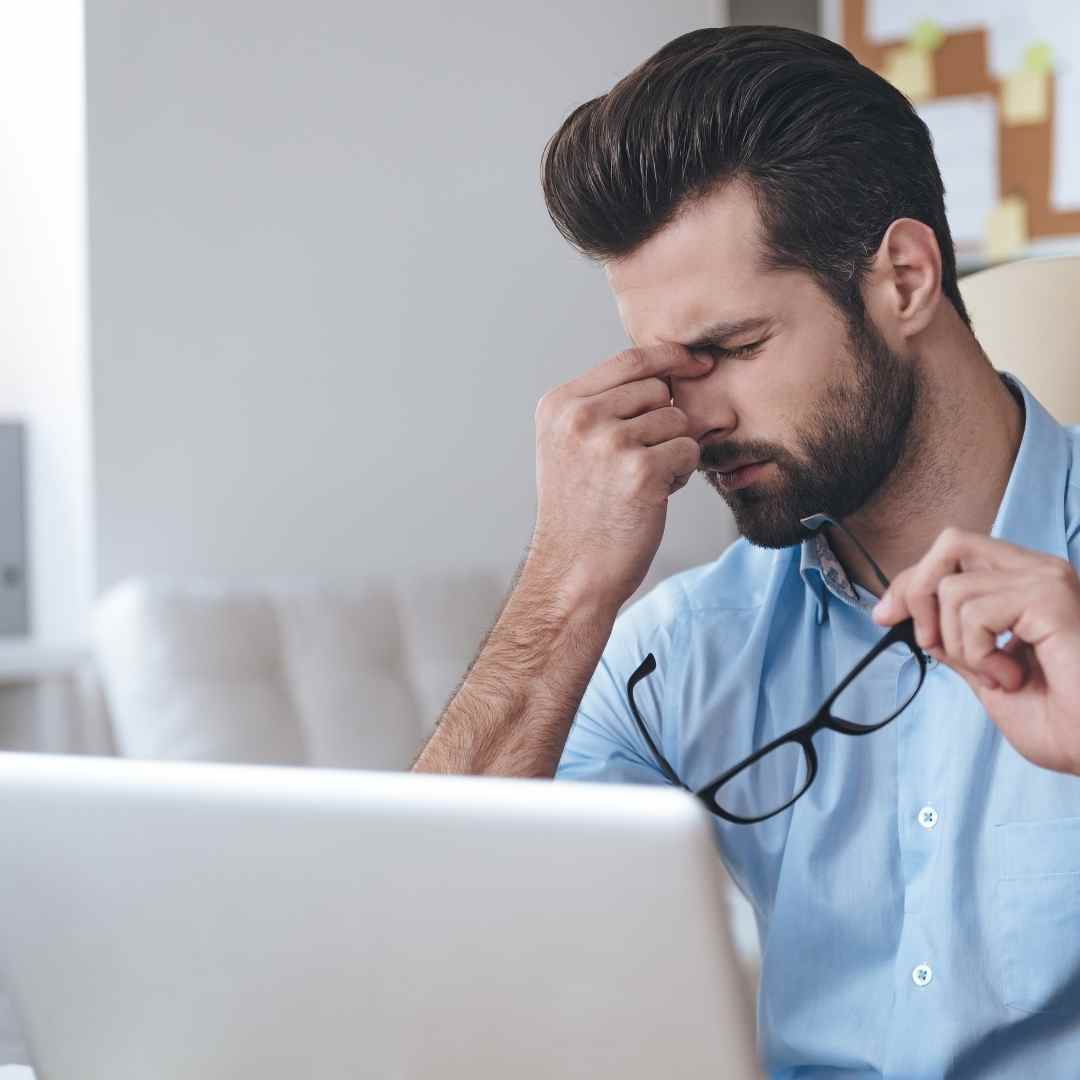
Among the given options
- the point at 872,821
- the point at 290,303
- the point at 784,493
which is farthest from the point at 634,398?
the point at 290,303

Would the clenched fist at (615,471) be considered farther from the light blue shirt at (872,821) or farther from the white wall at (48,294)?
the white wall at (48,294)

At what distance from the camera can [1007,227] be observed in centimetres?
300

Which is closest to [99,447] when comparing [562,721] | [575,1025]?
[562,721]

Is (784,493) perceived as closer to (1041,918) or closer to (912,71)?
(1041,918)

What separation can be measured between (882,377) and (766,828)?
1.24 ft

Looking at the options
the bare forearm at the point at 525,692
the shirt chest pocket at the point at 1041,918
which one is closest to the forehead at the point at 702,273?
the bare forearm at the point at 525,692

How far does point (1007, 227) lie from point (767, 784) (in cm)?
205

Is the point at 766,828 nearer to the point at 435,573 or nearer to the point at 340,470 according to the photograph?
the point at 435,573

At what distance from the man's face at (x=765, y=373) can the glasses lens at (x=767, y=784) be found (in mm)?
171

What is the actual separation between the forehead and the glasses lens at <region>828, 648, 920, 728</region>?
0.29 metres

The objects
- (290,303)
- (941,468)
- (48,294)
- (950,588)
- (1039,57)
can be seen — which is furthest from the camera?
(1039,57)

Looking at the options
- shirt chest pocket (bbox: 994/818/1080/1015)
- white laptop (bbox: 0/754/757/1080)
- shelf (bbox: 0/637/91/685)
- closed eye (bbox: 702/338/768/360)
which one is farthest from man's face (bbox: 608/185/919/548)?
shelf (bbox: 0/637/91/685)

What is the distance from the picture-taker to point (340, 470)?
2.50 m

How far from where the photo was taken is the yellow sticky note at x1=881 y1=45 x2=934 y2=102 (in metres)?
3.06
